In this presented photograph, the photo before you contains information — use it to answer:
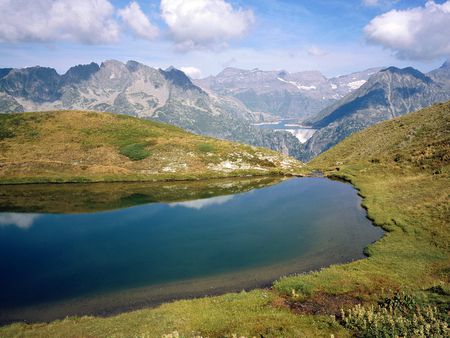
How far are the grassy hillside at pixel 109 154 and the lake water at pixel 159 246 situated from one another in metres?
20.9

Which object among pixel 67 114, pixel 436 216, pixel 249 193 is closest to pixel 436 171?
pixel 436 216

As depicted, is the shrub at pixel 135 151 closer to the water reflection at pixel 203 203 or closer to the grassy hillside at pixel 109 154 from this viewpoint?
the grassy hillside at pixel 109 154

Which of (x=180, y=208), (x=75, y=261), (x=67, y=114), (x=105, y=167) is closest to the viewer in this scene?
(x=75, y=261)

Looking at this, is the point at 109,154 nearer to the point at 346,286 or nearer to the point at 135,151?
the point at 135,151

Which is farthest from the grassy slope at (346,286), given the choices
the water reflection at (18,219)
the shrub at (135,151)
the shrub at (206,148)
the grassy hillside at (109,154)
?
the shrub at (135,151)

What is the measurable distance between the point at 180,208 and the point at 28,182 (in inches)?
2045

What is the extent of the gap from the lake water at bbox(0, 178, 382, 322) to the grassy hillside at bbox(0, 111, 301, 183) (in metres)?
20.9

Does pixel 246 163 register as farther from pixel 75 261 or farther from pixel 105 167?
pixel 75 261

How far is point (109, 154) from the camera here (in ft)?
380

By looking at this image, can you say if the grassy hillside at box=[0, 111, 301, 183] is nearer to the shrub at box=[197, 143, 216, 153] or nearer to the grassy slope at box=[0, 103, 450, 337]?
the shrub at box=[197, 143, 216, 153]

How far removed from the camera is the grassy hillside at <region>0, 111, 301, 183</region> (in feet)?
335

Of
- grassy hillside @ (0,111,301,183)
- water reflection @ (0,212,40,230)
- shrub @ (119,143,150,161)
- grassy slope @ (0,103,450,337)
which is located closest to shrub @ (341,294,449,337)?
grassy slope @ (0,103,450,337)

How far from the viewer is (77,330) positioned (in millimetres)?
28859

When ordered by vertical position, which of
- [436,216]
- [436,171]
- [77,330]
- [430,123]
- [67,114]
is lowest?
[77,330]
